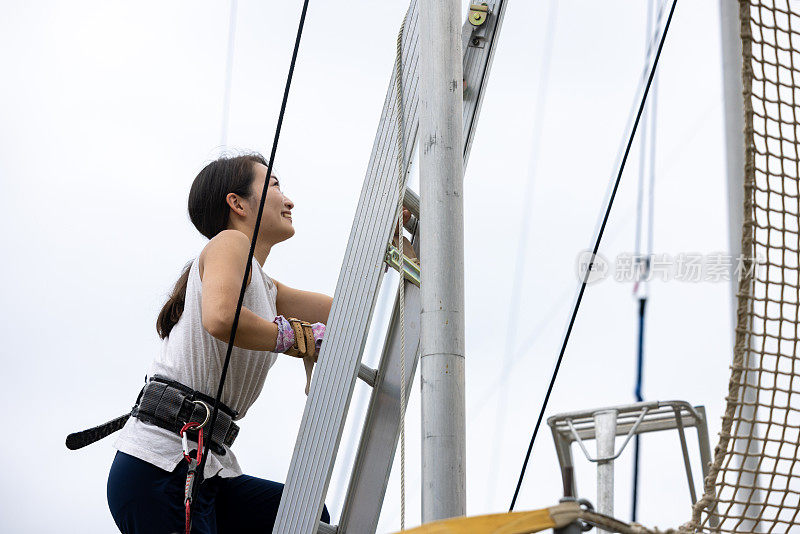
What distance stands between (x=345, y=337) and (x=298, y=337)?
4.5 inches

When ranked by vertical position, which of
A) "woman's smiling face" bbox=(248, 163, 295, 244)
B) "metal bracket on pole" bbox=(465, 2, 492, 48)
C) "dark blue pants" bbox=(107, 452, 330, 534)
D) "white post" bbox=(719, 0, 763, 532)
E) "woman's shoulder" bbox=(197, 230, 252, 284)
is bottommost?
"dark blue pants" bbox=(107, 452, 330, 534)

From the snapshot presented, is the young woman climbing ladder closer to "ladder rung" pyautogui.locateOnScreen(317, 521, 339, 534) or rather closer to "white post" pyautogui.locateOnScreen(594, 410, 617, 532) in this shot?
"ladder rung" pyautogui.locateOnScreen(317, 521, 339, 534)

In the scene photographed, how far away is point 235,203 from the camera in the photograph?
7.70 feet

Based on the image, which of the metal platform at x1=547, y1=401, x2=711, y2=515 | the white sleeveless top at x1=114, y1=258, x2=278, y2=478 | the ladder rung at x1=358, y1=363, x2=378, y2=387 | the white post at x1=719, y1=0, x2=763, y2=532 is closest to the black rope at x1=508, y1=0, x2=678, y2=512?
the metal platform at x1=547, y1=401, x2=711, y2=515

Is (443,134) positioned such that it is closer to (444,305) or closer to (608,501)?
(444,305)

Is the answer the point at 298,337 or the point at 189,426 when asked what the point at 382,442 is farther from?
the point at 189,426

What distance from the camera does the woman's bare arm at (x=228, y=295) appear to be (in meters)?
1.99

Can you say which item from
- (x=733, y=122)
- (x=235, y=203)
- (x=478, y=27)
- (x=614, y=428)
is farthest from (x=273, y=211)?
(x=733, y=122)

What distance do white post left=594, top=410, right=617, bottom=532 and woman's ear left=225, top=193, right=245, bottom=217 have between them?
1.01 m

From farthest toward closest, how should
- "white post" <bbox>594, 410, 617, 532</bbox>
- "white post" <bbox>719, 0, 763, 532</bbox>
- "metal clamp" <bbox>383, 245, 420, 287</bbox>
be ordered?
1. "white post" <bbox>719, 0, 763, 532</bbox>
2. "white post" <bbox>594, 410, 617, 532</bbox>
3. "metal clamp" <bbox>383, 245, 420, 287</bbox>

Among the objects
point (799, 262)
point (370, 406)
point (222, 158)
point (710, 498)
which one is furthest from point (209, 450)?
point (799, 262)

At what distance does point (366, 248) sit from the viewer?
7.72 ft

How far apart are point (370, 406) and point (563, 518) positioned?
4.35 ft

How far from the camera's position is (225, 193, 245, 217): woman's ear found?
234cm
